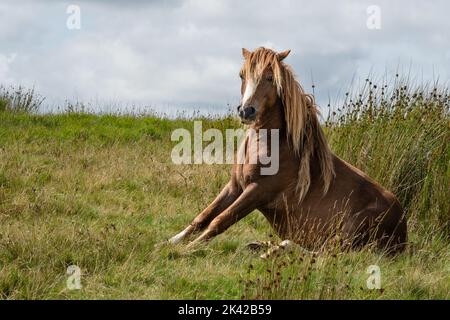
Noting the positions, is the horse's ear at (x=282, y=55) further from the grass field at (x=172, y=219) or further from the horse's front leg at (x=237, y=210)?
the grass field at (x=172, y=219)

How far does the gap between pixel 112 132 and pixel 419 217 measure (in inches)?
320

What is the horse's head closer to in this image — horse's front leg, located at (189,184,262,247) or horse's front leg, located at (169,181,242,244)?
horse's front leg, located at (189,184,262,247)

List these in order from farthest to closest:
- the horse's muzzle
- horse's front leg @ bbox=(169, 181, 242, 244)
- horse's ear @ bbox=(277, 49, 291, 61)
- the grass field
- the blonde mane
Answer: horse's front leg @ bbox=(169, 181, 242, 244), horse's ear @ bbox=(277, 49, 291, 61), the blonde mane, the horse's muzzle, the grass field

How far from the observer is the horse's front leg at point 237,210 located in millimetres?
6199

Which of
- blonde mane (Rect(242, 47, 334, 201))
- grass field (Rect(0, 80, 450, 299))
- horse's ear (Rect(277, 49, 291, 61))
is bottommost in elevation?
grass field (Rect(0, 80, 450, 299))

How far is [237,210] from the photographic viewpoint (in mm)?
6191

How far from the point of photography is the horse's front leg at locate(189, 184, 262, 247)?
20.3 feet

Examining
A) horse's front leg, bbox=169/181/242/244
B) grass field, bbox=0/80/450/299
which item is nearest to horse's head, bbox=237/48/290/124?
horse's front leg, bbox=169/181/242/244

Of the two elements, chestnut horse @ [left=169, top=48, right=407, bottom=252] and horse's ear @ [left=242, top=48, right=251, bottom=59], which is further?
horse's ear @ [left=242, top=48, right=251, bottom=59]

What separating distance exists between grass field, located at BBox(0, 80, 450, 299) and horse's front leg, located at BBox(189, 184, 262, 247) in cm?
19

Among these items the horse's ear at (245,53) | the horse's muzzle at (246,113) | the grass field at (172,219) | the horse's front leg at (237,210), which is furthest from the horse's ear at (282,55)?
the grass field at (172,219)

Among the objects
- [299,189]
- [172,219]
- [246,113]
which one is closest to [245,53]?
[246,113]

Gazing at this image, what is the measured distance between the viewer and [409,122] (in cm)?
877

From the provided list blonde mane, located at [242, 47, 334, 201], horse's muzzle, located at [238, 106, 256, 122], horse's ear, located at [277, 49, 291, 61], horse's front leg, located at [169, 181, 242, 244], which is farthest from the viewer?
horse's front leg, located at [169, 181, 242, 244]
